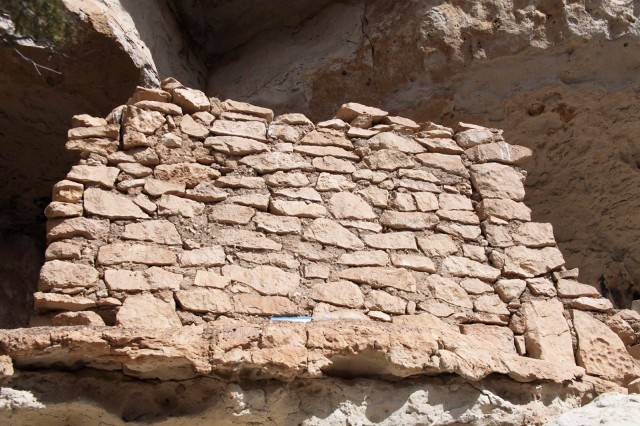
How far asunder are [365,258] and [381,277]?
0.37 ft

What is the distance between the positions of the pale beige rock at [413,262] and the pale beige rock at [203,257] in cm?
76

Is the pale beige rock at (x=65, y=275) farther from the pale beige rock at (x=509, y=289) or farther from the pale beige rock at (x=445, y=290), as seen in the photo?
the pale beige rock at (x=509, y=289)

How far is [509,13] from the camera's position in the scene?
5586mm

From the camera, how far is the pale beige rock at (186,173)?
381 cm

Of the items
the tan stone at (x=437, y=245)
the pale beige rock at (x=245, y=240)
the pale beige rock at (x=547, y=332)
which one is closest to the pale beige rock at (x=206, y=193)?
the pale beige rock at (x=245, y=240)

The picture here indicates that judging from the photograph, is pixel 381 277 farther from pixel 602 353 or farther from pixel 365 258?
pixel 602 353

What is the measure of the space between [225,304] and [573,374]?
1377mm

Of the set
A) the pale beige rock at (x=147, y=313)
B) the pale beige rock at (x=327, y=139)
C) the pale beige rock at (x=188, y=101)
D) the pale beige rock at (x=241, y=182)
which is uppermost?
the pale beige rock at (x=188, y=101)

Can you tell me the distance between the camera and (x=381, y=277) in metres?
3.76

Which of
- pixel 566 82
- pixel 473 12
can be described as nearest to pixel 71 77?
pixel 473 12

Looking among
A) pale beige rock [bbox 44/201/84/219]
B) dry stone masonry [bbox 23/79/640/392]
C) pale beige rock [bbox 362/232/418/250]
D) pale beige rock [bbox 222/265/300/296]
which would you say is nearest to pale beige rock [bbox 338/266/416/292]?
dry stone masonry [bbox 23/79/640/392]

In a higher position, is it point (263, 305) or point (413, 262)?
point (413, 262)

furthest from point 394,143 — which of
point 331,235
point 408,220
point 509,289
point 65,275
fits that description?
point 65,275

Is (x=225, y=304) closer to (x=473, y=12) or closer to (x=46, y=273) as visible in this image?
(x=46, y=273)
